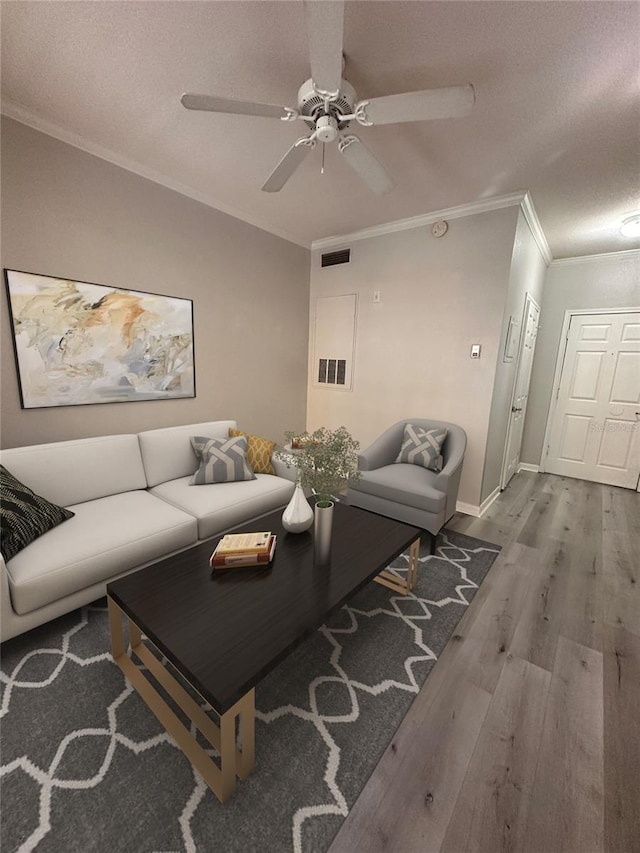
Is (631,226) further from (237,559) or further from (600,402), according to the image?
(237,559)

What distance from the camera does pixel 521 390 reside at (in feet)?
13.1

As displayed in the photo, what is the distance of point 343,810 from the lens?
1088mm

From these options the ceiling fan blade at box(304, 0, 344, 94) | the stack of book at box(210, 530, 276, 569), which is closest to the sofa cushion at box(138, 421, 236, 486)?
the stack of book at box(210, 530, 276, 569)

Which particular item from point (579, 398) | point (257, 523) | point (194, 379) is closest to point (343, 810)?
point (257, 523)

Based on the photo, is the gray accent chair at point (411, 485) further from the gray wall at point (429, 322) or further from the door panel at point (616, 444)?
the door panel at point (616, 444)

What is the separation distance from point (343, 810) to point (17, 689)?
1.37 metres

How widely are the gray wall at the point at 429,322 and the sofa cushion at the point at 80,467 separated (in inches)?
92.2

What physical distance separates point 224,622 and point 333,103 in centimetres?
216

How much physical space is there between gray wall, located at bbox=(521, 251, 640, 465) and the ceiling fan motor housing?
3.88 metres

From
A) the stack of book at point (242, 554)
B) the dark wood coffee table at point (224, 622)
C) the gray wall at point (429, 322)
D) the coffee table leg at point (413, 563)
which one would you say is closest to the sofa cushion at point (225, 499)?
the dark wood coffee table at point (224, 622)

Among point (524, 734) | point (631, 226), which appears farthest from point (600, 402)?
point (524, 734)

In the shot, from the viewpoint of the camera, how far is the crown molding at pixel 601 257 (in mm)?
3749

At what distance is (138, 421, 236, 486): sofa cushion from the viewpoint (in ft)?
A: 8.57

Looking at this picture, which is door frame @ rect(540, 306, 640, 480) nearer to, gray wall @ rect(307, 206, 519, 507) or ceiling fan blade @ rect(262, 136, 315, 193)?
gray wall @ rect(307, 206, 519, 507)
